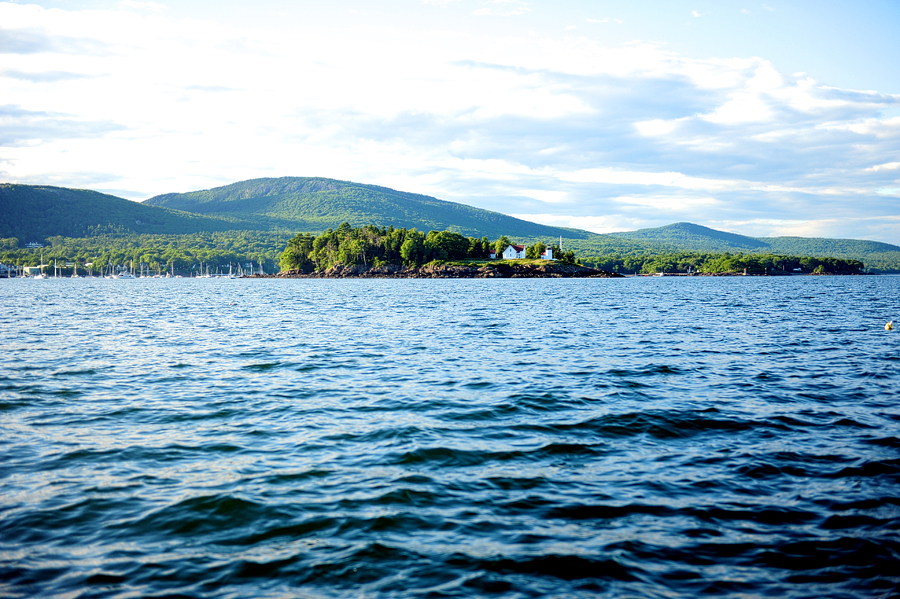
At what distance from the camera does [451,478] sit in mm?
11180

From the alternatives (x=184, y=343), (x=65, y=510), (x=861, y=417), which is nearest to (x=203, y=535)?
(x=65, y=510)

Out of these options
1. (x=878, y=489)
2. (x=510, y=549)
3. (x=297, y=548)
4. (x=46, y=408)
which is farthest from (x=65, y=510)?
(x=878, y=489)

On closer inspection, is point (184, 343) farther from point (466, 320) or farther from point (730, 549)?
point (730, 549)

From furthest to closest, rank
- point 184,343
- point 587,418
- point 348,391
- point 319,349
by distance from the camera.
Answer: point 184,343
point 319,349
point 348,391
point 587,418

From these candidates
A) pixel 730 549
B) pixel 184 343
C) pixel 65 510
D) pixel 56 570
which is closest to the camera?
pixel 56 570

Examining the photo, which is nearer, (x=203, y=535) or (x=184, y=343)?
(x=203, y=535)

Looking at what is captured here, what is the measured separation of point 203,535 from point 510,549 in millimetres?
4865

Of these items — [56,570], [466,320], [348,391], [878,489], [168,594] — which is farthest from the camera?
[466,320]

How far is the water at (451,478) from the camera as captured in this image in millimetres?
7770

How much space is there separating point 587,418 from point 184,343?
24.2 meters

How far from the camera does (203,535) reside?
29.2 ft

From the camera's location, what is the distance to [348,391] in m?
19.0

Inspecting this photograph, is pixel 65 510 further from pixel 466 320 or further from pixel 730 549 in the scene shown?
pixel 466 320

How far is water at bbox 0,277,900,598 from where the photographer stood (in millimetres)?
7770
